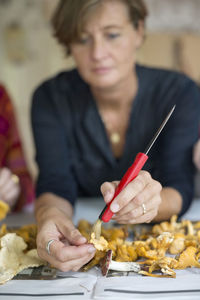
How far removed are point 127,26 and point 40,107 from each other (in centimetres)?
31

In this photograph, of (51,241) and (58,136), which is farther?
(58,136)

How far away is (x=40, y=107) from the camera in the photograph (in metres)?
1.03

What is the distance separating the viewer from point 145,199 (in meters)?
0.59

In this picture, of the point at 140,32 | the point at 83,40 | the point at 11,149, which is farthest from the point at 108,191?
the point at 11,149

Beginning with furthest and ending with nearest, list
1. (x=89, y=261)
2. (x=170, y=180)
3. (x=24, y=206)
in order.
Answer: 1. (x=24, y=206)
2. (x=170, y=180)
3. (x=89, y=261)

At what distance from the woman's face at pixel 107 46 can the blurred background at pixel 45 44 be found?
4.69 ft

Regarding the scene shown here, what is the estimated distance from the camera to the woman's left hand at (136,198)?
0.56m

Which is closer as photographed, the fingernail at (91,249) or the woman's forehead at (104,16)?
the fingernail at (91,249)

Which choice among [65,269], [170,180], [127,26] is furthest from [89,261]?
[127,26]

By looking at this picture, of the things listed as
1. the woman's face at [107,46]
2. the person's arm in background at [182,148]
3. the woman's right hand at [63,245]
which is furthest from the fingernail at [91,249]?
the woman's face at [107,46]

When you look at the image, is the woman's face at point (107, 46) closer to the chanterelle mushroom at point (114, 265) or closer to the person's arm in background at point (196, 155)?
the person's arm in background at point (196, 155)

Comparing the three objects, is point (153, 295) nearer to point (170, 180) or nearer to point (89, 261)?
point (89, 261)

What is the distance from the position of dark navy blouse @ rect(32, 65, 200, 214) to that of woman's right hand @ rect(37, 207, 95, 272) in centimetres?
26

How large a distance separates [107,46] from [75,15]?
10 centimetres
